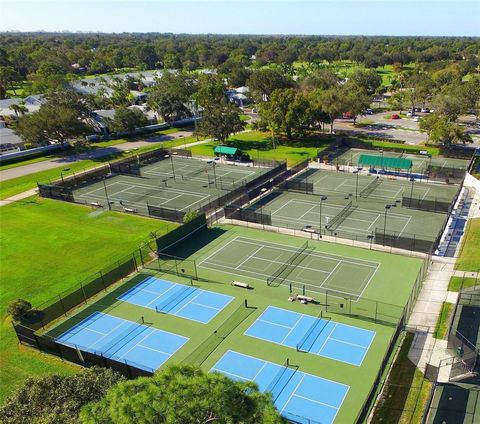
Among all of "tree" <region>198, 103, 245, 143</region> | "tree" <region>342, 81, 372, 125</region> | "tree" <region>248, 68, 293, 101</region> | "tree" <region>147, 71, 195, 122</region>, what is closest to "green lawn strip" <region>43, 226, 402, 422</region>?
"tree" <region>198, 103, 245, 143</region>

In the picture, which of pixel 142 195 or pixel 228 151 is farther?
pixel 228 151

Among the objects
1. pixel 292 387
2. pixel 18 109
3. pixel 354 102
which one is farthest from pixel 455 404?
pixel 18 109

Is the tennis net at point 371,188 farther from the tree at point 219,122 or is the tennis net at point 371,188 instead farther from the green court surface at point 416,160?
the tree at point 219,122

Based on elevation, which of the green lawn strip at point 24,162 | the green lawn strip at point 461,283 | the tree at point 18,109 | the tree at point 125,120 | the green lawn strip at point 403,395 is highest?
the tree at point 18,109

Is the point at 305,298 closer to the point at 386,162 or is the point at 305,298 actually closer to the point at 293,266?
the point at 293,266

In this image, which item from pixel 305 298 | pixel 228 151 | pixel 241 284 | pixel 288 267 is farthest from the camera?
pixel 228 151

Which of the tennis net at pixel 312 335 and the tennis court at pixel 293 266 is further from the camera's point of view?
the tennis court at pixel 293 266

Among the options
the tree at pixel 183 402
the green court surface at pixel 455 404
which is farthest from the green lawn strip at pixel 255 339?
the tree at pixel 183 402

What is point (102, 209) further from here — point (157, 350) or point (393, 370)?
point (393, 370)
